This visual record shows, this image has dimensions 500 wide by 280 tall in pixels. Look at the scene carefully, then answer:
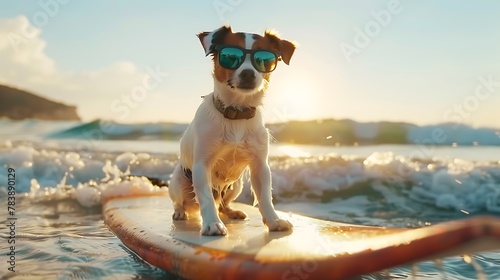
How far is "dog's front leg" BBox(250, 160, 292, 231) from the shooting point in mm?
3262

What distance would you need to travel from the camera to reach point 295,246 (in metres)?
2.67

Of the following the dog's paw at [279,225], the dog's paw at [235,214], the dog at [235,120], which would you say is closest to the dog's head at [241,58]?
the dog at [235,120]

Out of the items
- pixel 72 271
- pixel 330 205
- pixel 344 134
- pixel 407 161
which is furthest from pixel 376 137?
pixel 72 271

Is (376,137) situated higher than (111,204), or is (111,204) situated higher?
(376,137)

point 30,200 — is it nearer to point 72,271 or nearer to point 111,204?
point 111,204

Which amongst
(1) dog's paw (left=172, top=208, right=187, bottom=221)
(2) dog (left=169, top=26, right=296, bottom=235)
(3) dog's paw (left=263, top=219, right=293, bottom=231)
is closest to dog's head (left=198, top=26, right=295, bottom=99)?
(2) dog (left=169, top=26, right=296, bottom=235)

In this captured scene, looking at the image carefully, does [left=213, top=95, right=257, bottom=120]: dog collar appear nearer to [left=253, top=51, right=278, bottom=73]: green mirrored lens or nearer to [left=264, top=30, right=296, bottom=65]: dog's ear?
[left=253, top=51, right=278, bottom=73]: green mirrored lens

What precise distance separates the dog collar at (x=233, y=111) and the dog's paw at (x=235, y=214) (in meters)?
0.87

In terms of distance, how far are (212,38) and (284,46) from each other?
48 centimetres

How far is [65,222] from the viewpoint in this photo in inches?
212

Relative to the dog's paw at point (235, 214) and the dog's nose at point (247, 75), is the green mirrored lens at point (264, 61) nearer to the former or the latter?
the dog's nose at point (247, 75)

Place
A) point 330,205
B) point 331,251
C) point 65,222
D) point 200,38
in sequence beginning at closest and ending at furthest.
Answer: point 331,251, point 200,38, point 65,222, point 330,205

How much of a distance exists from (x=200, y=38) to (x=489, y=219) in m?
2.19

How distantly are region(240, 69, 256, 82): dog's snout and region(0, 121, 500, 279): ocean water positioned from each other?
1233 millimetres
